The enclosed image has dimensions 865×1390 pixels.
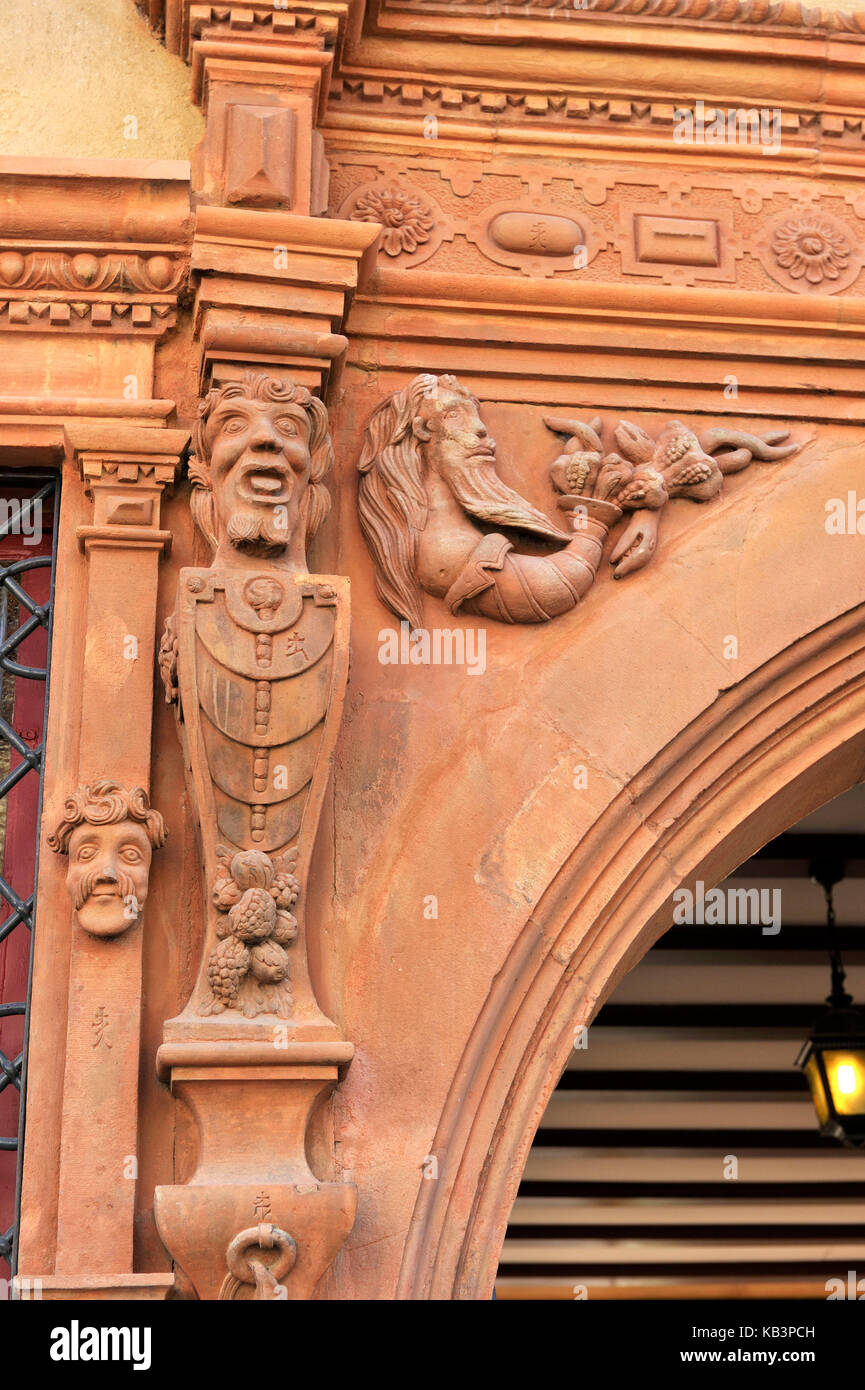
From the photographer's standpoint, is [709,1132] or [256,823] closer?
[256,823]

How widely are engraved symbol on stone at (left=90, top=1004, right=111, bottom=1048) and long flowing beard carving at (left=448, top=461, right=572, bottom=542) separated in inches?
48.3

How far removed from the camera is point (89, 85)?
4.40 meters

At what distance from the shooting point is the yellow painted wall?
433cm

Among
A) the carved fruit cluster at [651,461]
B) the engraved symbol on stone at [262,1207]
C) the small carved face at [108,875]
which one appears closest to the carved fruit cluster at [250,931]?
the small carved face at [108,875]

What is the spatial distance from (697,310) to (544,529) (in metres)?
0.66

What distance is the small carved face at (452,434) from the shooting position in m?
4.04

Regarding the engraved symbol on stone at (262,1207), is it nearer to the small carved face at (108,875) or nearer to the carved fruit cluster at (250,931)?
the carved fruit cluster at (250,931)

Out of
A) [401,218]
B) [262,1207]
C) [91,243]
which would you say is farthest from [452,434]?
[262,1207]

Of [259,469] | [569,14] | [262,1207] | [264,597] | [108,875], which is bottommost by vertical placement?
[262,1207]

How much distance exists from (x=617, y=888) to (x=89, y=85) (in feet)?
6.98

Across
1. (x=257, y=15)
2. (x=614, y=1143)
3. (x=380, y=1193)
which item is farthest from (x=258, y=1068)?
(x=614, y=1143)

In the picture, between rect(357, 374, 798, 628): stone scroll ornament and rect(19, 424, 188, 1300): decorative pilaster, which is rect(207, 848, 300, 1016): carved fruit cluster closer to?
rect(19, 424, 188, 1300): decorative pilaster

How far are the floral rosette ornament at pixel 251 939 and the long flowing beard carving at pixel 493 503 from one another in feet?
→ 2.86

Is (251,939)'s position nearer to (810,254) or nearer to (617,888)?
(617,888)
